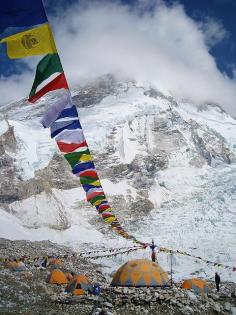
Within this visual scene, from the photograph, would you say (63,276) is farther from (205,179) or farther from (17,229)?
(205,179)

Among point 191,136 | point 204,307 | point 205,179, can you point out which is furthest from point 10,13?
point 191,136

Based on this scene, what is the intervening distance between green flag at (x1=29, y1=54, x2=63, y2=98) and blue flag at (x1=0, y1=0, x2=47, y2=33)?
78 centimetres

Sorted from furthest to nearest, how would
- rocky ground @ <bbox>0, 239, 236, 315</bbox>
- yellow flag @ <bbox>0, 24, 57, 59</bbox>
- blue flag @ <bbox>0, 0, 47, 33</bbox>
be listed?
1. rocky ground @ <bbox>0, 239, 236, 315</bbox>
2. yellow flag @ <bbox>0, 24, 57, 59</bbox>
3. blue flag @ <bbox>0, 0, 47, 33</bbox>

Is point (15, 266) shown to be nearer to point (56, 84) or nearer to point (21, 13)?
point (56, 84)

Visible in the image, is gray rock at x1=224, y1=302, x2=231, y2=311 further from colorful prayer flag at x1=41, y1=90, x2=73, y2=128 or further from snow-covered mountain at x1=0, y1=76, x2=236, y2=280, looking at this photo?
snow-covered mountain at x1=0, y1=76, x2=236, y2=280

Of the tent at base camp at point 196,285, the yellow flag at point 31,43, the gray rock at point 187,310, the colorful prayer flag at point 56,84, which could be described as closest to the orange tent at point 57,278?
the tent at base camp at point 196,285

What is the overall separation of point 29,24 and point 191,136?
142m

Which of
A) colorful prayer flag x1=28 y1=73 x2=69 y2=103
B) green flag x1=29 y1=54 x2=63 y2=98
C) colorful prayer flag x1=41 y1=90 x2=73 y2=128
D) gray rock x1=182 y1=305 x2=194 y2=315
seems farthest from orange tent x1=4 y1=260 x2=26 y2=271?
green flag x1=29 y1=54 x2=63 y2=98

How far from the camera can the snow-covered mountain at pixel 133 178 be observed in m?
76.1

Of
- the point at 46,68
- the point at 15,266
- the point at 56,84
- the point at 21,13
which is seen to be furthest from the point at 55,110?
the point at 15,266

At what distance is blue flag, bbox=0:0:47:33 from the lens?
670cm

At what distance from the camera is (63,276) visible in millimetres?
28625

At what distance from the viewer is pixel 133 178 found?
12281 cm

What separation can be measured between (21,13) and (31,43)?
55 centimetres
